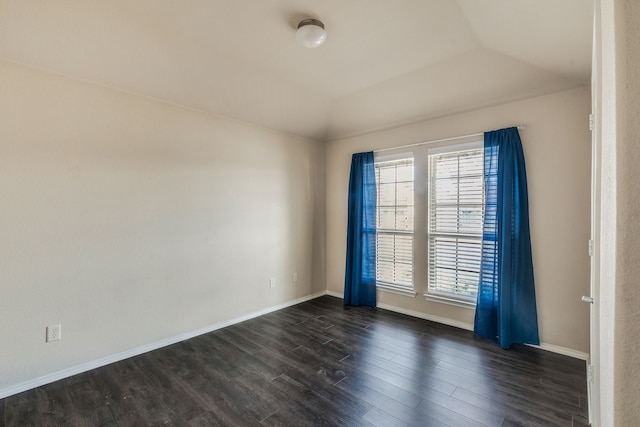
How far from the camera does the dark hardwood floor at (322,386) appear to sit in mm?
1982

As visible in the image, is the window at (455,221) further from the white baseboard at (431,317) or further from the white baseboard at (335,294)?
the white baseboard at (335,294)

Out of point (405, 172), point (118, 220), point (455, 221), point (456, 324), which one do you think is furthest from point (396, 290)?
point (118, 220)

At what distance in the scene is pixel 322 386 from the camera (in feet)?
7.58

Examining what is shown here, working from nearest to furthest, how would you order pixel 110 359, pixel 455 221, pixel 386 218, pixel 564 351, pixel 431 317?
pixel 110 359 → pixel 564 351 → pixel 455 221 → pixel 431 317 → pixel 386 218

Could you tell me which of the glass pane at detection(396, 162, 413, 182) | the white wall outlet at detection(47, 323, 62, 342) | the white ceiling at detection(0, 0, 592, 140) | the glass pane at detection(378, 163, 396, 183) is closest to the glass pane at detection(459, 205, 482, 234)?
the glass pane at detection(396, 162, 413, 182)

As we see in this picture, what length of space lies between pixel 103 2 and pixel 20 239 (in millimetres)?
1888

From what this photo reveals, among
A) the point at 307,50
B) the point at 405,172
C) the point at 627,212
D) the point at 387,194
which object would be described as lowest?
the point at 627,212

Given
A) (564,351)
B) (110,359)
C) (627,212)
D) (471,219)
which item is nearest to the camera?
(627,212)

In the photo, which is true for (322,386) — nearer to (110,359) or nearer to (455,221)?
(110,359)

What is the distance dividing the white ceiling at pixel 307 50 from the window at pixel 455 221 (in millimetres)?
593

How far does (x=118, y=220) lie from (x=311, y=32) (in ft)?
7.84

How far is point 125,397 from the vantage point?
219cm

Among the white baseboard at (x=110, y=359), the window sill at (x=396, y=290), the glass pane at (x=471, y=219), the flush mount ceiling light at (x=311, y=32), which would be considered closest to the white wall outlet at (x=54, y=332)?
the white baseboard at (x=110, y=359)

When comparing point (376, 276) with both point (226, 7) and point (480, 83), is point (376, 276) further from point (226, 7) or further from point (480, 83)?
point (226, 7)
